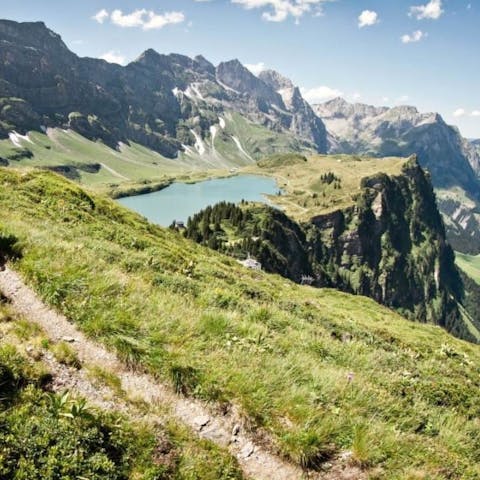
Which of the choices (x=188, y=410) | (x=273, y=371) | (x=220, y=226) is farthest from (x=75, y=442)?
(x=220, y=226)

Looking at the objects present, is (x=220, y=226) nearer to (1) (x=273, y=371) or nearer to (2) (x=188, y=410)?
(1) (x=273, y=371)

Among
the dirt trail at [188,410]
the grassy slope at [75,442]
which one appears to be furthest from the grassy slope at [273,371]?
the grassy slope at [75,442]

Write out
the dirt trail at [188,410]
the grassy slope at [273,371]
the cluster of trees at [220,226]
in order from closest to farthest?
A: the dirt trail at [188,410], the grassy slope at [273,371], the cluster of trees at [220,226]

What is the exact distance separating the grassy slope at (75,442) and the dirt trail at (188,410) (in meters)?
0.40

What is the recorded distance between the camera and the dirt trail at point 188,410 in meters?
8.12

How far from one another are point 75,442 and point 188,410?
263cm

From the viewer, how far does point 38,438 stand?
A: 646 centimetres

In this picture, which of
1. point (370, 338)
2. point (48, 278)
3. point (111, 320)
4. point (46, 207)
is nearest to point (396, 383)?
point (111, 320)

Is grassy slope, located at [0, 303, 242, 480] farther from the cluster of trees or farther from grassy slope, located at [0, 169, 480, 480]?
the cluster of trees

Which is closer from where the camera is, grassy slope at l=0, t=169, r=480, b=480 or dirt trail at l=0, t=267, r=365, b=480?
dirt trail at l=0, t=267, r=365, b=480

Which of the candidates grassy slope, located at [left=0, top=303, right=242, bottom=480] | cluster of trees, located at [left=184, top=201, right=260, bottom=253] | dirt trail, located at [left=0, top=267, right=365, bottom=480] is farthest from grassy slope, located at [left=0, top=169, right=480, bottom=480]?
cluster of trees, located at [left=184, top=201, right=260, bottom=253]

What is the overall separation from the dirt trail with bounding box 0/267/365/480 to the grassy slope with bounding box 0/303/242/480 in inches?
15.6

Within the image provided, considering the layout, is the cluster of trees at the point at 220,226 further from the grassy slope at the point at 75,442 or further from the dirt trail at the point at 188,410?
the grassy slope at the point at 75,442

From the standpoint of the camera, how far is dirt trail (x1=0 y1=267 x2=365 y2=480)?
8.12 metres
